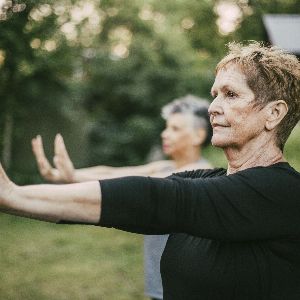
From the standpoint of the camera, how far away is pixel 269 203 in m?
1.45

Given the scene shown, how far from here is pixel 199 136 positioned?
12.4 ft

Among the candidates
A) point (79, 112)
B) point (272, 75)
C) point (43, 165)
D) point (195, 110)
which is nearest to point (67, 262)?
point (195, 110)

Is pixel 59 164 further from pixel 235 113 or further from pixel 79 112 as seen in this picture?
pixel 79 112

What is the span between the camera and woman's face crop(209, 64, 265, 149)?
5.43 ft

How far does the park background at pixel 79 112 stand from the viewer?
6.55 meters

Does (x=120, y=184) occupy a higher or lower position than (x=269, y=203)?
higher

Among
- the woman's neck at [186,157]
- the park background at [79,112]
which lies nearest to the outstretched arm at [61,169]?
the woman's neck at [186,157]

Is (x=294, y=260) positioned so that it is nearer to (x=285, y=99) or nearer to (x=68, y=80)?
(x=285, y=99)

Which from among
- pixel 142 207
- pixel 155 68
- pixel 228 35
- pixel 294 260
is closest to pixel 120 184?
pixel 142 207

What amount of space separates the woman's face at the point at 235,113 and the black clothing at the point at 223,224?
0.16 meters

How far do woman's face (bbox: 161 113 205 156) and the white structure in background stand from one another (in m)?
16.1

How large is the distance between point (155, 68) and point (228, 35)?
21.6 metres

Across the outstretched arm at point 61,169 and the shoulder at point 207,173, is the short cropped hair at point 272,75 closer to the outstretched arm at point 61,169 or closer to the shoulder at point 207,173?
the shoulder at point 207,173

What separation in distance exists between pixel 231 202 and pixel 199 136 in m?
2.39
